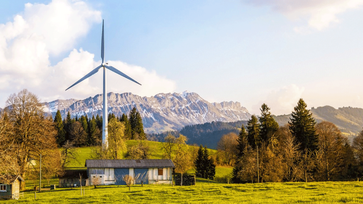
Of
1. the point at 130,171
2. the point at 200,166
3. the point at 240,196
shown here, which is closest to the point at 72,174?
the point at 130,171

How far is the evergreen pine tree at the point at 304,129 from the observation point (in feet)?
227

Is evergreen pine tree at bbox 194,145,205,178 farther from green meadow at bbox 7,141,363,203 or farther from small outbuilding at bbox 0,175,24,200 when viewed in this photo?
small outbuilding at bbox 0,175,24,200

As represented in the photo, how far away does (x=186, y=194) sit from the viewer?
40781mm

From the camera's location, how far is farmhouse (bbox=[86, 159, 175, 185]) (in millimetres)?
65125

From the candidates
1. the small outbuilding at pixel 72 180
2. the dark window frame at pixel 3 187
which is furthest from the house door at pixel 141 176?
the dark window frame at pixel 3 187

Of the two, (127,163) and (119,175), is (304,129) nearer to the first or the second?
(127,163)

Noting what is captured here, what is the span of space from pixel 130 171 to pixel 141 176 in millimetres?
2392

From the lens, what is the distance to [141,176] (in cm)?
6700

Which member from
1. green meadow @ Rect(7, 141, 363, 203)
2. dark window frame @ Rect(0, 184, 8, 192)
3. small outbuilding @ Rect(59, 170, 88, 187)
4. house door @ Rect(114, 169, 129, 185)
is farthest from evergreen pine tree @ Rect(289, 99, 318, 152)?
dark window frame @ Rect(0, 184, 8, 192)

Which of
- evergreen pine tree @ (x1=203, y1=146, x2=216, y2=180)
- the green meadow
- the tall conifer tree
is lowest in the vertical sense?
evergreen pine tree @ (x1=203, y1=146, x2=216, y2=180)

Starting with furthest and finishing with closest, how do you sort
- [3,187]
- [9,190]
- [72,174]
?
[72,174], [3,187], [9,190]

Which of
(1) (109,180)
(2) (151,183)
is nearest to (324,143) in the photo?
(2) (151,183)

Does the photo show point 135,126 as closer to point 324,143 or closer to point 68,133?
point 68,133

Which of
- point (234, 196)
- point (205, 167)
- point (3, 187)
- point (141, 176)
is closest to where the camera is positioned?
point (234, 196)
